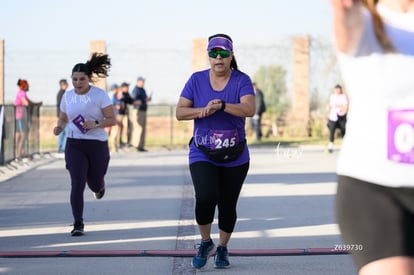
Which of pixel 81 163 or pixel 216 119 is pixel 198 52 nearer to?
pixel 81 163

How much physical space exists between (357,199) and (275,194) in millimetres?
10792

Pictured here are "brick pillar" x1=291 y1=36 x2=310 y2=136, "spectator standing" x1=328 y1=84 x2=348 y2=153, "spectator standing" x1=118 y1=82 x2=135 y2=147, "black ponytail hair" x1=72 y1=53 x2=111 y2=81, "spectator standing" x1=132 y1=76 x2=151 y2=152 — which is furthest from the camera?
"brick pillar" x1=291 y1=36 x2=310 y2=136

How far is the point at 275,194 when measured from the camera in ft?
48.5

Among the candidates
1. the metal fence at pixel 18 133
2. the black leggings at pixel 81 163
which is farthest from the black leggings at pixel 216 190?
the metal fence at pixel 18 133

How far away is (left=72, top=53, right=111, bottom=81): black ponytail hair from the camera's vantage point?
10.6 meters

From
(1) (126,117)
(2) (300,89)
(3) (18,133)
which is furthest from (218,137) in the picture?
(2) (300,89)

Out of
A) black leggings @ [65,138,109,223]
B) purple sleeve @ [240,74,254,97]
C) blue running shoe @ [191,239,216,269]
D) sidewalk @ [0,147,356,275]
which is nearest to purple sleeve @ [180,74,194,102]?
purple sleeve @ [240,74,254,97]

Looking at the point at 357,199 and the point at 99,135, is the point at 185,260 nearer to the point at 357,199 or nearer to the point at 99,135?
the point at 99,135

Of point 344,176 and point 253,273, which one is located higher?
point 344,176

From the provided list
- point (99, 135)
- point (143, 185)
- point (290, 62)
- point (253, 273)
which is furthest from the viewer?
point (290, 62)

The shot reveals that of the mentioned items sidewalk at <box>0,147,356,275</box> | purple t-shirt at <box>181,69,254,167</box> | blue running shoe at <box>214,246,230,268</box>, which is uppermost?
purple t-shirt at <box>181,69,254,167</box>

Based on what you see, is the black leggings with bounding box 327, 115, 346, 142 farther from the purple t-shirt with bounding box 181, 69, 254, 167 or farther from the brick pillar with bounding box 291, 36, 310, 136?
the purple t-shirt with bounding box 181, 69, 254, 167

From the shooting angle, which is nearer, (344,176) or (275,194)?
(344,176)

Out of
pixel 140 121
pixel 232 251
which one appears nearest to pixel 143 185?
pixel 232 251
